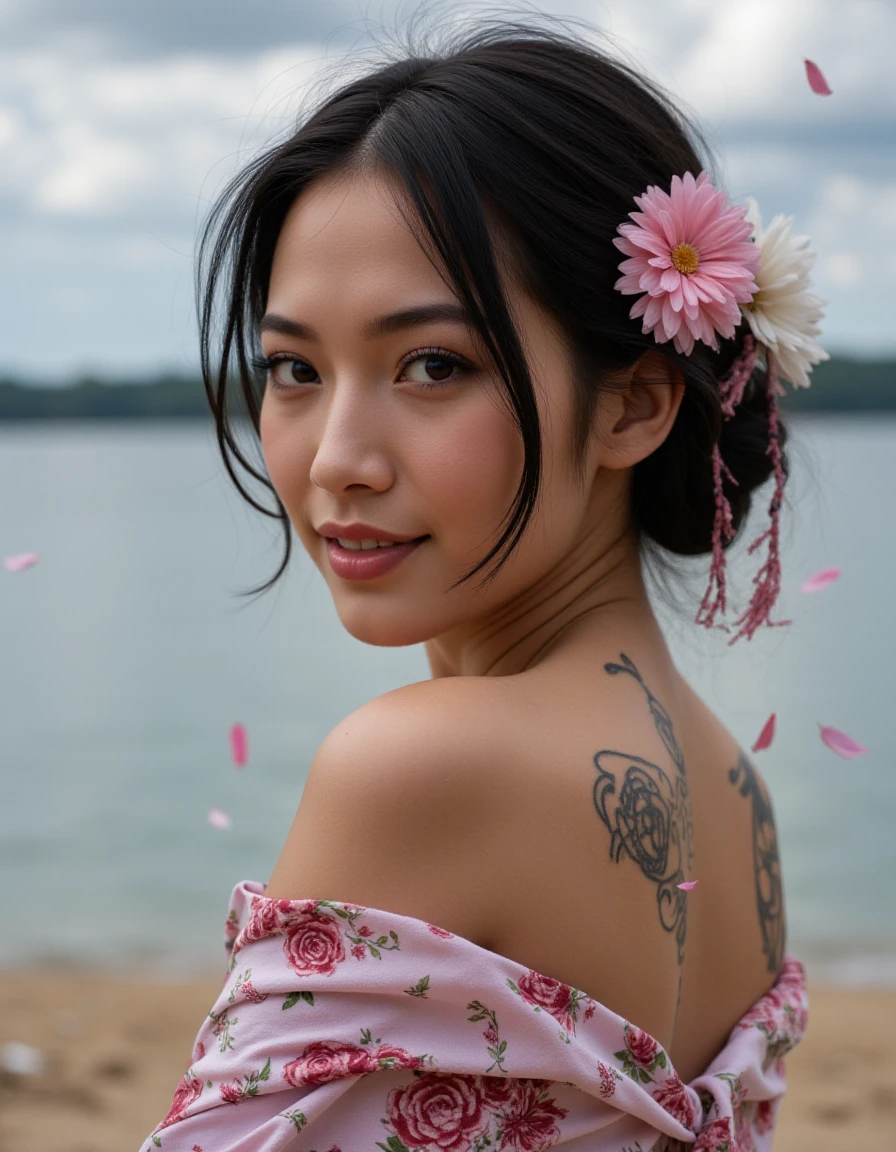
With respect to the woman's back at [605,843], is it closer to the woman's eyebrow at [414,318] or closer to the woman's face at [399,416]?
the woman's face at [399,416]

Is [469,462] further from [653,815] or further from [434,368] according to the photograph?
[653,815]

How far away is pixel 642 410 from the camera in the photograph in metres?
1.69

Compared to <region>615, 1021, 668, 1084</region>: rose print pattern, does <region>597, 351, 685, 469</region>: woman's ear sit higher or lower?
higher

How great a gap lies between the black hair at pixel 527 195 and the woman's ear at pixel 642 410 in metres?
0.02

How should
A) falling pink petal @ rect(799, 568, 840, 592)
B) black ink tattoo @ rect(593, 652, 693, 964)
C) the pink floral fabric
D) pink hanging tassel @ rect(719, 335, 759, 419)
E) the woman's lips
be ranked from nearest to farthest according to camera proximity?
1. the pink floral fabric
2. black ink tattoo @ rect(593, 652, 693, 964)
3. the woman's lips
4. pink hanging tassel @ rect(719, 335, 759, 419)
5. falling pink petal @ rect(799, 568, 840, 592)

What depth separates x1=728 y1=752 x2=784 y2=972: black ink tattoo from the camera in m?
1.86

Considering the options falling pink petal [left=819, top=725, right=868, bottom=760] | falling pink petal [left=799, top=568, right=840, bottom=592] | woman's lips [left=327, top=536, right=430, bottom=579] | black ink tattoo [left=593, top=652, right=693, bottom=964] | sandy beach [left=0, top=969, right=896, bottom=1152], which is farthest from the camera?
sandy beach [left=0, top=969, right=896, bottom=1152]

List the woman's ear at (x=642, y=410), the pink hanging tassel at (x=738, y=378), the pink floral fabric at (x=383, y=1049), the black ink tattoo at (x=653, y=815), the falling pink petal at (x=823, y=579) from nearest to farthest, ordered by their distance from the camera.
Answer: the pink floral fabric at (x=383, y=1049) → the black ink tattoo at (x=653, y=815) → the woman's ear at (x=642, y=410) → the pink hanging tassel at (x=738, y=378) → the falling pink petal at (x=823, y=579)

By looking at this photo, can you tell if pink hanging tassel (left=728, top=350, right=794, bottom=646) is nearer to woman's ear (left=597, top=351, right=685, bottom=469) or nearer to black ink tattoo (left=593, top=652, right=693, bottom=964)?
woman's ear (left=597, top=351, right=685, bottom=469)

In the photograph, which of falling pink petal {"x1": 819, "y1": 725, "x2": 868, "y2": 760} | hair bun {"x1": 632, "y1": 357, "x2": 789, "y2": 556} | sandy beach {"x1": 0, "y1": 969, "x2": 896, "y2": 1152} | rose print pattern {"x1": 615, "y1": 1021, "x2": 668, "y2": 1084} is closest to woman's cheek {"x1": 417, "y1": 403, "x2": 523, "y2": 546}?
hair bun {"x1": 632, "y1": 357, "x2": 789, "y2": 556}

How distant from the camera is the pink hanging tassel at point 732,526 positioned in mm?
1788

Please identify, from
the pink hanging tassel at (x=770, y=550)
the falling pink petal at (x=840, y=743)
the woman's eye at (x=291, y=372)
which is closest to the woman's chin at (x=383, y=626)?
the woman's eye at (x=291, y=372)

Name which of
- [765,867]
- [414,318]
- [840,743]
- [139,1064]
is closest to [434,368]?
[414,318]

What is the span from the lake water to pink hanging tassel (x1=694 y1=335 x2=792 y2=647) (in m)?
0.09
